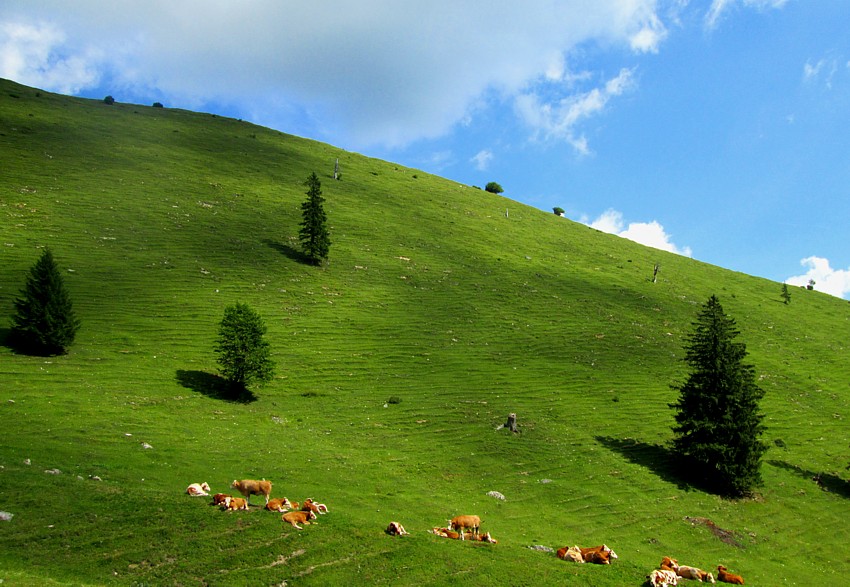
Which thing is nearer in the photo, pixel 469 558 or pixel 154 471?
pixel 469 558

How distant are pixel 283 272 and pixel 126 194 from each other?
30283mm

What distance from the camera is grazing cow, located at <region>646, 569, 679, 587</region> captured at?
18.0 meters

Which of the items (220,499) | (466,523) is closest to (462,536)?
(466,523)

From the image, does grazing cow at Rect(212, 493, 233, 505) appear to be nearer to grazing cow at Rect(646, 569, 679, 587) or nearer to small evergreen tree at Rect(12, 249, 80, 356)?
grazing cow at Rect(646, 569, 679, 587)

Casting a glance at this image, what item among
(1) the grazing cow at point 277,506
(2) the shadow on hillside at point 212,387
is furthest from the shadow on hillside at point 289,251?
(1) the grazing cow at point 277,506

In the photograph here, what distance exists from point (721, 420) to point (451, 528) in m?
27.4

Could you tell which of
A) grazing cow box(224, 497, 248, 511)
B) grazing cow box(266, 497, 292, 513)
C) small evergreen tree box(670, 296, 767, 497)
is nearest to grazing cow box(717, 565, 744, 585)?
small evergreen tree box(670, 296, 767, 497)

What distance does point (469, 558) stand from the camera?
17.9 metres

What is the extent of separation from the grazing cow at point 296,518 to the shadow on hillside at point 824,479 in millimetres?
41790

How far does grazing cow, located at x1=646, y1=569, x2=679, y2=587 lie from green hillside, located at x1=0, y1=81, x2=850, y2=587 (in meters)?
0.66

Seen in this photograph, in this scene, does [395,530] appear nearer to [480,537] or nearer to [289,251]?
[480,537]

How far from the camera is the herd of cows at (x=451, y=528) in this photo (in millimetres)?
18422

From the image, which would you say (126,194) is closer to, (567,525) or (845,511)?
(567,525)

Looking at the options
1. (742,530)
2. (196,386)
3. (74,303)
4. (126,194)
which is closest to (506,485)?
(742,530)
